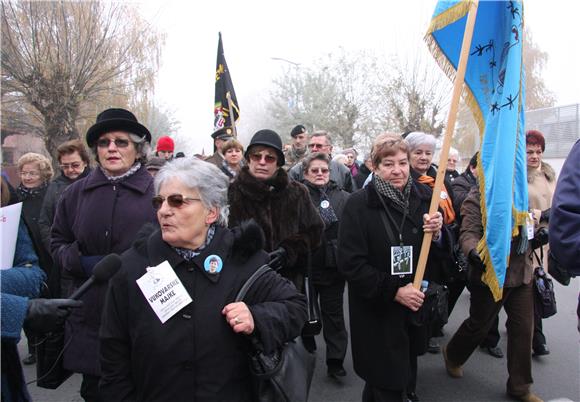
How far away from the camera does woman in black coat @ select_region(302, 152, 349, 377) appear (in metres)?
4.18

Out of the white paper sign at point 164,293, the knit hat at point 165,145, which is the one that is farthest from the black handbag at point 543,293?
the knit hat at point 165,145

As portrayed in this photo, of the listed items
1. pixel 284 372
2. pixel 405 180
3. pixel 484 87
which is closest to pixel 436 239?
pixel 405 180

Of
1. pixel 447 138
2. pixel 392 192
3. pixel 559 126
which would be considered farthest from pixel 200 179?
pixel 559 126

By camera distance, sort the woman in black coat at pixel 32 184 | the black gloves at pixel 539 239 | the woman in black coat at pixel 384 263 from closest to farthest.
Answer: the woman in black coat at pixel 384 263
the black gloves at pixel 539 239
the woman in black coat at pixel 32 184

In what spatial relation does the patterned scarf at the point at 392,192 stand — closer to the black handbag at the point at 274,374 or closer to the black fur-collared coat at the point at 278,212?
the black fur-collared coat at the point at 278,212

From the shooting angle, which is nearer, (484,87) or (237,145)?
(484,87)

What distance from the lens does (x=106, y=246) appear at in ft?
8.67

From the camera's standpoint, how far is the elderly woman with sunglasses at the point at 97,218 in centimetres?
258

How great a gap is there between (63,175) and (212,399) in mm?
3826

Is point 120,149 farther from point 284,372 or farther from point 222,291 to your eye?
point 284,372

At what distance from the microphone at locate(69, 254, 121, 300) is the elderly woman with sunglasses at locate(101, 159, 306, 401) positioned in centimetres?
12

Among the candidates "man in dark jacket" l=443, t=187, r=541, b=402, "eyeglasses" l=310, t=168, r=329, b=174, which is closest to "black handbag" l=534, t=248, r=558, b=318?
"man in dark jacket" l=443, t=187, r=541, b=402

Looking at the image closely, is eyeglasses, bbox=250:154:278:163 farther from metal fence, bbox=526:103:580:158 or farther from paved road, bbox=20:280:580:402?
metal fence, bbox=526:103:580:158

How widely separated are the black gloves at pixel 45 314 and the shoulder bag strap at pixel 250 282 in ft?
2.15
